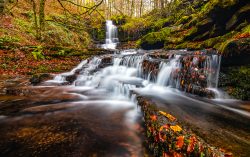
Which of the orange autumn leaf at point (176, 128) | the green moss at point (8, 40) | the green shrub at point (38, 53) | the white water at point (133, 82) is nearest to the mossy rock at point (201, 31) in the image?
the white water at point (133, 82)

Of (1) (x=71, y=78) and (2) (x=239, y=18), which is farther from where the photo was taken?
(2) (x=239, y=18)

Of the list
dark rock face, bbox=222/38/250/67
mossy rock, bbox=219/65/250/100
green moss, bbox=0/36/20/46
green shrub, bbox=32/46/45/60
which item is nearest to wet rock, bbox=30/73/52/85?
green shrub, bbox=32/46/45/60

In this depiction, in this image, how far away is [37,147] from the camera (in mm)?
3002

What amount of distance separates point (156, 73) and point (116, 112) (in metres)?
4.27

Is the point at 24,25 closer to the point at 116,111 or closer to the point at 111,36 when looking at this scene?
the point at 111,36

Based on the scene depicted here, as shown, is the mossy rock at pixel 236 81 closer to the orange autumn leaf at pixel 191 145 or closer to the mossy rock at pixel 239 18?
the mossy rock at pixel 239 18

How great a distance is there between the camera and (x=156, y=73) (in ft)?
28.8

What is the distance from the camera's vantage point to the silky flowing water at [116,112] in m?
3.11

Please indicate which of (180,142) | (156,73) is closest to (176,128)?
(180,142)

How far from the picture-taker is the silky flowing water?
3.11 metres

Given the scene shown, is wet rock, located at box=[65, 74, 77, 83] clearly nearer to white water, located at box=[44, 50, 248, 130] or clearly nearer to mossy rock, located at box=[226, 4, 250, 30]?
white water, located at box=[44, 50, 248, 130]

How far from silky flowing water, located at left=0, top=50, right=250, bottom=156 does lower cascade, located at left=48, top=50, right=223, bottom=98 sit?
0.12 ft

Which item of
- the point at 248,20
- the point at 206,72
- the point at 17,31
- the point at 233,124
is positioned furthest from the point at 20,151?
the point at 17,31

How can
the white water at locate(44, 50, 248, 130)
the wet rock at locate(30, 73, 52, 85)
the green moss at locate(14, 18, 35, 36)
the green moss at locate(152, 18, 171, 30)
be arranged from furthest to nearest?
the green moss at locate(152, 18, 171, 30)
the green moss at locate(14, 18, 35, 36)
the wet rock at locate(30, 73, 52, 85)
the white water at locate(44, 50, 248, 130)
